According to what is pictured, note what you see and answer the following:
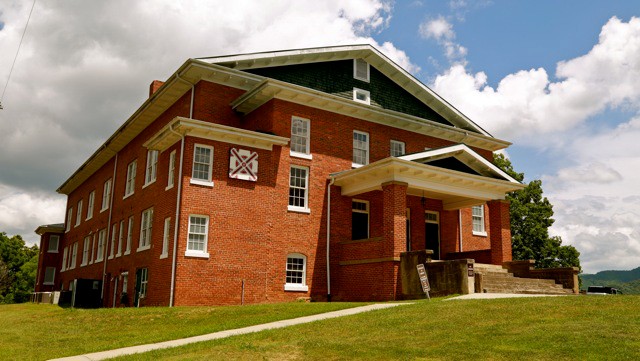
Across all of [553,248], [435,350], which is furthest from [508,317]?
[553,248]

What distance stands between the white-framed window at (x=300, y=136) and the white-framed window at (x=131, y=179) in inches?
403

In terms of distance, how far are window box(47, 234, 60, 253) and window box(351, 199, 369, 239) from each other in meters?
33.6

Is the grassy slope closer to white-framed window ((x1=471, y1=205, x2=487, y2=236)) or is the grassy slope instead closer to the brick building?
the brick building

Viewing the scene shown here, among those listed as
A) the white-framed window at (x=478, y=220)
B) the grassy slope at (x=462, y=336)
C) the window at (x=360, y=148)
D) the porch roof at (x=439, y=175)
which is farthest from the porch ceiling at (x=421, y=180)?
the grassy slope at (x=462, y=336)

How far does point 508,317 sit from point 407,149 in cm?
1732

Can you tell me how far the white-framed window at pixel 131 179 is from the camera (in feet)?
105

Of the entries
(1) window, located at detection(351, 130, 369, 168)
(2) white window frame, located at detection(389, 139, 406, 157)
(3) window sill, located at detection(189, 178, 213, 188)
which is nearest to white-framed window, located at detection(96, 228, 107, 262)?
(3) window sill, located at detection(189, 178, 213, 188)

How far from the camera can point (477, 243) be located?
31.6 metres

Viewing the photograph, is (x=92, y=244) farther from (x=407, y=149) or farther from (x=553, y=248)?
(x=553, y=248)

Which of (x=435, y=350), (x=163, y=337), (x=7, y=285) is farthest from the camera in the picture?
(x=7, y=285)

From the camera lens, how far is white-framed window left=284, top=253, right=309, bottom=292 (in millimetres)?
24953

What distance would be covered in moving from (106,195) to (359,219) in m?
18.4

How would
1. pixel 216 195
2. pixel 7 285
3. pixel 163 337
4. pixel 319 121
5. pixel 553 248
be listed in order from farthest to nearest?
pixel 7 285, pixel 553 248, pixel 319 121, pixel 216 195, pixel 163 337


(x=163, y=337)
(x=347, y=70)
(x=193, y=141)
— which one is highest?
(x=347, y=70)
